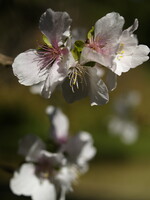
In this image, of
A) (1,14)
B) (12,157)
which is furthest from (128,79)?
(1,14)

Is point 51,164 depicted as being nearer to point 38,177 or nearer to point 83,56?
point 38,177

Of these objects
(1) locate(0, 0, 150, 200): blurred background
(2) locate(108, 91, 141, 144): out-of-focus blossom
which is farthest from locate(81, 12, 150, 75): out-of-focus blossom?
(2) locate(108, 91, 141, 144): out-of-focus blossom

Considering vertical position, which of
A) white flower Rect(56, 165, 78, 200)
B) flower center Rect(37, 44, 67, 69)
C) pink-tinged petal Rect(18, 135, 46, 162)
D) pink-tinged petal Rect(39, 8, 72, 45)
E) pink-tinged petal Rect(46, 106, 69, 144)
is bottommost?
white flower Rect(56, 165, 78, 200)

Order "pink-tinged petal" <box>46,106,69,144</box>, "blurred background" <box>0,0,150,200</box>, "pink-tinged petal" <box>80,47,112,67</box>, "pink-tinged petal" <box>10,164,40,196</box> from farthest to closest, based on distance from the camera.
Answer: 1. "blurred background" <box>0,0,150,200</box>
2. "pink-tinged petal" <box>46,106,69,144</box>
3. "pink-tinged petal" <box>10,164,40,196</box>
4. "pink-tinged petal" <box>80,47,112,67</box>

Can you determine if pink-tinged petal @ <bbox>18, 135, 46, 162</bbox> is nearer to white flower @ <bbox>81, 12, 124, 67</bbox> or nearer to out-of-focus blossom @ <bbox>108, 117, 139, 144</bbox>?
white flower @ <bbox>81, 12, 124, 67</bbox>

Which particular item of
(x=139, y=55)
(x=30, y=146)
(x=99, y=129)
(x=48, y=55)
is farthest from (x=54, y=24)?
(x=99, y=129)

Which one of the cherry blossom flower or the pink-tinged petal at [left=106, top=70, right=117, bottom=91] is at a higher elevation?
the pink-tinged petal at [left=106, top=70, right=117, bottom=91]
